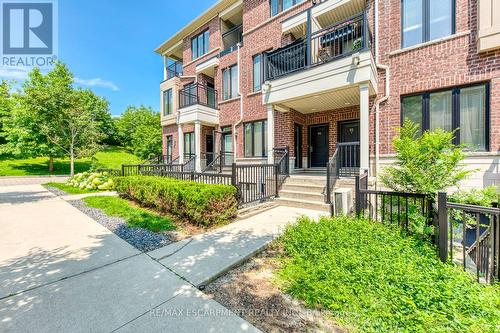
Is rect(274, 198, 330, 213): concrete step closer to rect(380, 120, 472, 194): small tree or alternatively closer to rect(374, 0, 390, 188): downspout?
rect(380, 120, 472, 194): small tree

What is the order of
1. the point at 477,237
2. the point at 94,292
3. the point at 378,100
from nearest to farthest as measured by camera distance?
the point at 94,292
the point at 477,237
the point at 378,100

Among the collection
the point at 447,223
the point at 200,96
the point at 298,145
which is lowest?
the point at 447,223

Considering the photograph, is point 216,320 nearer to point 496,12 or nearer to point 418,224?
point 418,224

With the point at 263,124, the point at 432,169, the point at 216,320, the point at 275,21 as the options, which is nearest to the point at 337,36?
the point at 275,21

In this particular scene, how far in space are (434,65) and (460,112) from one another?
1701mm

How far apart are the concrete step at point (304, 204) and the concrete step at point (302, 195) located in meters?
0.20

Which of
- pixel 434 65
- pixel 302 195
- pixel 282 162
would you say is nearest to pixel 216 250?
pixel 302 195

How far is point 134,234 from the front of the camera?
464 centimetres

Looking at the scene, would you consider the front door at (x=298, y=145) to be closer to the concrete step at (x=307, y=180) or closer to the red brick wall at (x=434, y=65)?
the concrete step at (x=307, y=180)

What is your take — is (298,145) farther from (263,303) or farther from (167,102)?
(167,102)

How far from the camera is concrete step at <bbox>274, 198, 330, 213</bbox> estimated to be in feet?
20.7

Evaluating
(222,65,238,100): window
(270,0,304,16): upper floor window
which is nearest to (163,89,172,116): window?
(222,65,238,100): window

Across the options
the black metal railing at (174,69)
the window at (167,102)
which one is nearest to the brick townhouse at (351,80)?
the window at (167,102)

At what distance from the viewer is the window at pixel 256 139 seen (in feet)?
35.2
